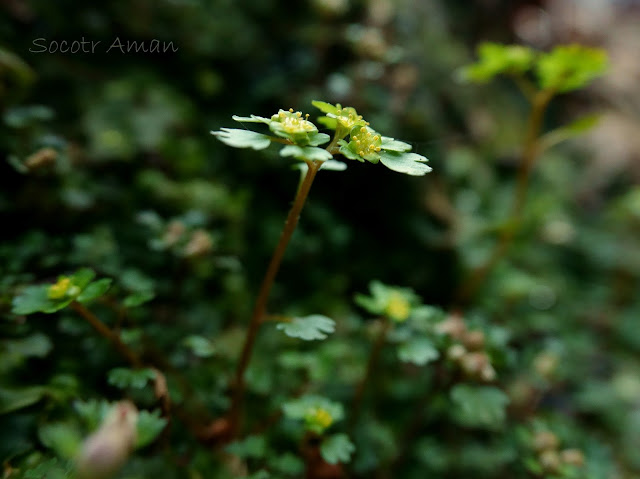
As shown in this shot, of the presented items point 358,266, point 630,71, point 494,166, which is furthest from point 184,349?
point 630,71

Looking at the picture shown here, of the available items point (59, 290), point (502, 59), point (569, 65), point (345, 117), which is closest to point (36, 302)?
point (59, 290)

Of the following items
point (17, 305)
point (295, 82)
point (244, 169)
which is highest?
point (295, 82)

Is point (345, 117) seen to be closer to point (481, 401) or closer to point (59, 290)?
point (59, 290)

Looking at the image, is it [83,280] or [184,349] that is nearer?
[83,280]

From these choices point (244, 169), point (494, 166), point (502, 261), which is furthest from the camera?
point (494, 166)

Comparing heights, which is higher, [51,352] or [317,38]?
[317,38]

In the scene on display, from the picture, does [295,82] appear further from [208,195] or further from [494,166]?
[494,166]
